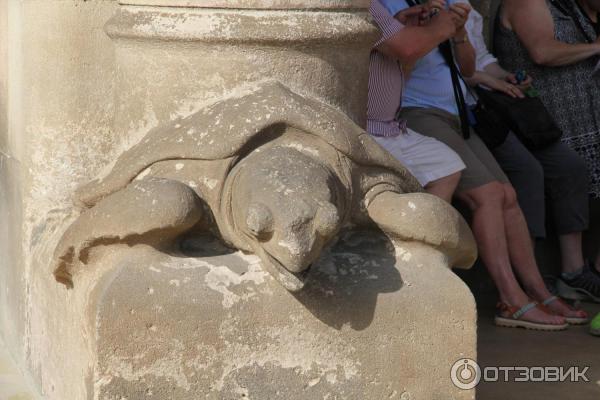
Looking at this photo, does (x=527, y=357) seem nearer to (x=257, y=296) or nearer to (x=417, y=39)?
(x=417, y=39)

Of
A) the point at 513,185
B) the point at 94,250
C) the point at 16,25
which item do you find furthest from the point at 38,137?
the point at 513,185

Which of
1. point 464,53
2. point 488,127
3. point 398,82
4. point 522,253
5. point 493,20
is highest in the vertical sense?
point 398,82

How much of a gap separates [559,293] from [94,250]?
117 inches

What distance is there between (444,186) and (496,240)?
0.49m

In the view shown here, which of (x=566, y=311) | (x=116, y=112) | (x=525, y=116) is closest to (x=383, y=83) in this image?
(x=525, y=116)

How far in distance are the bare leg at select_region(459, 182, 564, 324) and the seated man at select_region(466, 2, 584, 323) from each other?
240 millimetres

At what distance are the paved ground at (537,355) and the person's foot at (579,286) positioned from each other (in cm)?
43

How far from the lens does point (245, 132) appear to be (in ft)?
8.98

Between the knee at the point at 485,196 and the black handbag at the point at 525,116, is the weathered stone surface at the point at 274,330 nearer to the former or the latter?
the knee at the point at 485,196

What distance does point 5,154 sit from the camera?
3.65 metres

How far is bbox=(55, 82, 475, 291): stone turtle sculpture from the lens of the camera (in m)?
2.58

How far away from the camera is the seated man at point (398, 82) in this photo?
13.3ft

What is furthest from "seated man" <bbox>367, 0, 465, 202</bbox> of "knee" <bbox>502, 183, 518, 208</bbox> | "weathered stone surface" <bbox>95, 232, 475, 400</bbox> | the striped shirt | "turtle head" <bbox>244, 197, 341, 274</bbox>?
"turtle head" <bbox>244, 197, 341, 274</bbox>

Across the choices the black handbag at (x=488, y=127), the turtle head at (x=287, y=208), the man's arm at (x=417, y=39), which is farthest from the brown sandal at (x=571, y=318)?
the turtle head at (x=287, y=208)
